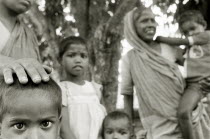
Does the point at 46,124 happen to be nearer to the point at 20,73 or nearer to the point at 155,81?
the point at 20,73

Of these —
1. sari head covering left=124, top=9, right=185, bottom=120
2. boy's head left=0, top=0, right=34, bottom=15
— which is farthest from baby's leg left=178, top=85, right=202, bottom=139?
boy's head left=0, top=0, right=34, bottom=15

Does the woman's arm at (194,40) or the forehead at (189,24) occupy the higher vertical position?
the forehead at (189,24)

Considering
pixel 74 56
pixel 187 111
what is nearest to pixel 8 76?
pixel 74 56

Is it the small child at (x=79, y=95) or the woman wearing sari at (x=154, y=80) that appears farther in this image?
the woman wearing sari at (x=154, y=80)

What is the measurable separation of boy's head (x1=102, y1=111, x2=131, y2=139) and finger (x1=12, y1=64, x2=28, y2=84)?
207cm

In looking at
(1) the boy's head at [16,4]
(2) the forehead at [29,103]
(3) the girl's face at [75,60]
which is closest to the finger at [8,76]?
(2) the forehead at [29,103]

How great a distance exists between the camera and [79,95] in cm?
354

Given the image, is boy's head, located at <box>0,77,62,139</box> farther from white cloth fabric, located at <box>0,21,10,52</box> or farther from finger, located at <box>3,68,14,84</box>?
white cloth fabric, located at <box>0,21,10,52</box>

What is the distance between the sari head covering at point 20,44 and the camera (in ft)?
8.50

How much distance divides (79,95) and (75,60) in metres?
0.33

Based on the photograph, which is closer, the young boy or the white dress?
the white dress

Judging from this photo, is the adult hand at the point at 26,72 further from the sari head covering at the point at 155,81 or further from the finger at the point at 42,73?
the sari head covering at the point at 155,81

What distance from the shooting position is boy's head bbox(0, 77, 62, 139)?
5.97ft

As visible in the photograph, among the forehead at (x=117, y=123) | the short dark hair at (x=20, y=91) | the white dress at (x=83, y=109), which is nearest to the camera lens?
the short dark hair at (x=20, y=91)
